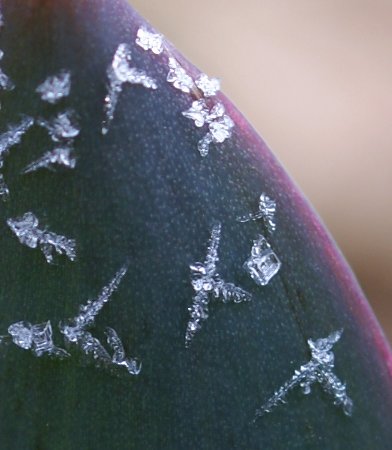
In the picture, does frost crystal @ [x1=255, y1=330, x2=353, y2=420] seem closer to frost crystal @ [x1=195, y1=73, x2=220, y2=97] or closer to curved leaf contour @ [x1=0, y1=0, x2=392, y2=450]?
curved leaf contour @ [x1=0, y1=0, x2=392, y2=450]

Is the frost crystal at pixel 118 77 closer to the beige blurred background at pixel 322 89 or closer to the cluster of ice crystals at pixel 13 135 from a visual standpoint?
the cluster of ice crystals at pixel 13 135

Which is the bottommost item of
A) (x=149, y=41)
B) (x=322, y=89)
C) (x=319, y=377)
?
(x=319, y=377)

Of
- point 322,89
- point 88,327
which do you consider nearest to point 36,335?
point 88,327

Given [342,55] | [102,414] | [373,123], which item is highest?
[342,55]

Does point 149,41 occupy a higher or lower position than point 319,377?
higher

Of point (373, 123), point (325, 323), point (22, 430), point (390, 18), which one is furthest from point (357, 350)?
point (390, 18)

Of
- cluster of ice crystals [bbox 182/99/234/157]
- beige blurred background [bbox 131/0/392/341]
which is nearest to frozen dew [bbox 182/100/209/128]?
cluster of ice crystals [bbox 182/99/234/157]

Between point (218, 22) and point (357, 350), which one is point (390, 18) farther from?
point (357, 350)

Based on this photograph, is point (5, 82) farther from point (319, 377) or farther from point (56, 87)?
point (319, 377)
